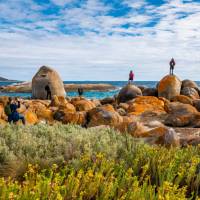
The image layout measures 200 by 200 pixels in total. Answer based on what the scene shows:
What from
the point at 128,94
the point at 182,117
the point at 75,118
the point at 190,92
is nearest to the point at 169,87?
the point at 190,92

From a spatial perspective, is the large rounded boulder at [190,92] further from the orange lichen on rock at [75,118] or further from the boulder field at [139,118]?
the orange lichen on rock at [75,118]

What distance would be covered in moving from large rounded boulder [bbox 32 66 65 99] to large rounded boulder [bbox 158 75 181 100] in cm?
924

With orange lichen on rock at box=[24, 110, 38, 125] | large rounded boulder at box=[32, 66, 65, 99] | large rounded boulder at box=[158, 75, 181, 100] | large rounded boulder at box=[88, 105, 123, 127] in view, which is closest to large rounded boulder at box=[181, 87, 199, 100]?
large rounded boulder at box=[158, 75, 181, 100]

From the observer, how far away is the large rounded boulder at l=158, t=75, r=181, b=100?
29609 mm

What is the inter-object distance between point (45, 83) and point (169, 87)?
1086 centimetres

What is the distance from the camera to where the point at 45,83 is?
3309 cm

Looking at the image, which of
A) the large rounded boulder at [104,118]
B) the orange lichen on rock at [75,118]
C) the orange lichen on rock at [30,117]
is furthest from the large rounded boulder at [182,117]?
the orange lichen on rock at [30,117]

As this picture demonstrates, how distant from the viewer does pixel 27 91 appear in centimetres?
7000

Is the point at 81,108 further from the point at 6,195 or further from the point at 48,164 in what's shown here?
the point at 6,195

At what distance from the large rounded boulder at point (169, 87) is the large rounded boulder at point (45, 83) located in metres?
9.24

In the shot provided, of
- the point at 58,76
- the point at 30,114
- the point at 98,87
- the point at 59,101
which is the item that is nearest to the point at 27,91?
the point at 98,87

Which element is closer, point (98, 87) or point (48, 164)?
point (48, 164)

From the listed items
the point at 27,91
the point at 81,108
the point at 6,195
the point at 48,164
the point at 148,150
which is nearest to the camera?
the point at 6,195

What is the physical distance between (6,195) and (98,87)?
8863 cm
